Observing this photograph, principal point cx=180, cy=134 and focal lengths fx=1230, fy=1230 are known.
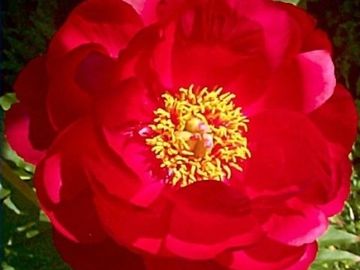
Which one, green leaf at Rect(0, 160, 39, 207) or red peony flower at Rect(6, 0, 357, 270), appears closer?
red peony flower at Rect(6, 0, 357, 270)

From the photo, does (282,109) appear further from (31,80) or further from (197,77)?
(31,80)

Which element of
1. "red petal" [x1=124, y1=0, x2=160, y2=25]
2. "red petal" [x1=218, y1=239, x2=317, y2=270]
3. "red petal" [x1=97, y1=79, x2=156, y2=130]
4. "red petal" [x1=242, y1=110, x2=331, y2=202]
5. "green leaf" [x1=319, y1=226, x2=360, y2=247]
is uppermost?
"red petal" [x1=124, y1=0, x2=160, y2=25]

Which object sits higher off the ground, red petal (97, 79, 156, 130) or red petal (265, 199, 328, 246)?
red petal (97, 79, 156, 130)

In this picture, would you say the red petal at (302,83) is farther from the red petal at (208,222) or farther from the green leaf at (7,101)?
the green leaf at (7,101)

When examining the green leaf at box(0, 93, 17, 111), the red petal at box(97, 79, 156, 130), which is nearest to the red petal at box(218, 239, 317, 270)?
the red petal at box(97, 79, 156, 130)

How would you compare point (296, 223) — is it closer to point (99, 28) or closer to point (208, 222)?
point (208, 222)

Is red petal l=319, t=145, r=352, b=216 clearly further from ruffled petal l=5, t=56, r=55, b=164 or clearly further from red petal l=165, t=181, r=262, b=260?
ruffled petal l=5, t=56, r=55, b=164

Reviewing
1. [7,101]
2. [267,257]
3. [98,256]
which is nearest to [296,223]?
[267,257]
